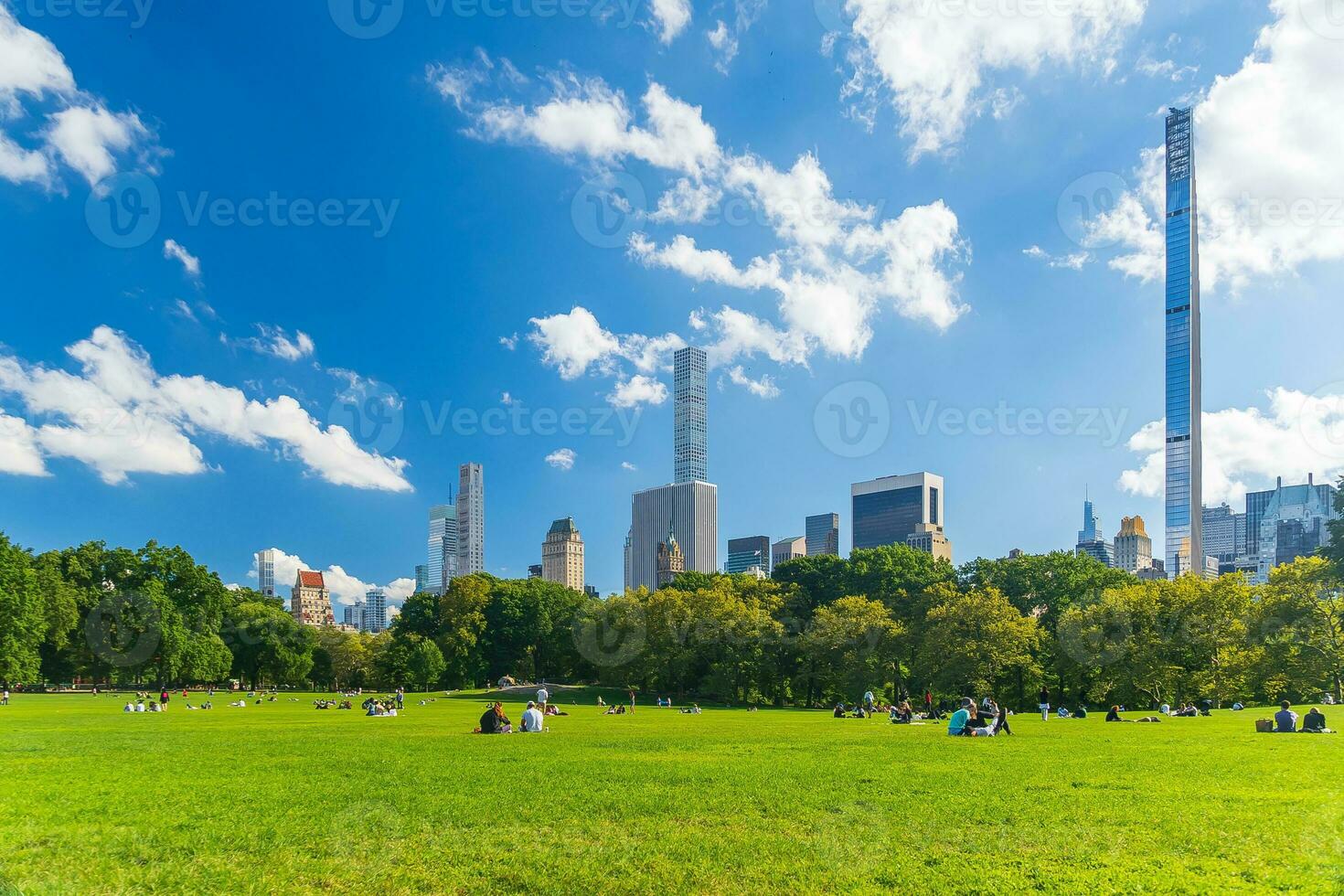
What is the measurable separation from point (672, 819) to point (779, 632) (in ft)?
195

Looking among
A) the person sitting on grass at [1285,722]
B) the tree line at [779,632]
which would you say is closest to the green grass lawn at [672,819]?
the person sitting on grass at [1285,722]

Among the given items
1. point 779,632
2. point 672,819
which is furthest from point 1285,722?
point 779,632

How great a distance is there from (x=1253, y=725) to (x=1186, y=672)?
23.7m

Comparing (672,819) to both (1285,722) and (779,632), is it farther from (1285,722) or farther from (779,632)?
(779,632)

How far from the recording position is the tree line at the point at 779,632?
5281cm

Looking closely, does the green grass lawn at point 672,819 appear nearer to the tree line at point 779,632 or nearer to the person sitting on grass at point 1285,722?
the person sitting on grass at point 1285,722

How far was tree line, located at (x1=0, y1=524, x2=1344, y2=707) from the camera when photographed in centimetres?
5281

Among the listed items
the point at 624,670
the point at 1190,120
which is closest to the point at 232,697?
the point at 624,670

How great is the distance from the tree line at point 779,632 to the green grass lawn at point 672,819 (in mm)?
35853

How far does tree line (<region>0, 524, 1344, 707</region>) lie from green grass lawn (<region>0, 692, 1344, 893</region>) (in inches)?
1412

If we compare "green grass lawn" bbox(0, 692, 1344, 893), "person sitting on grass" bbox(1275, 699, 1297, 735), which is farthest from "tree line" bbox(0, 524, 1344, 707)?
"green grass lawn" bbox(0, 692, 1344, 893)

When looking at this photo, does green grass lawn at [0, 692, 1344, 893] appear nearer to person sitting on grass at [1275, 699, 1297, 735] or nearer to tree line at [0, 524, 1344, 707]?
person sitting on grass at [1275, 699, 1297, 735]

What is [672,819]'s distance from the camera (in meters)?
12.1

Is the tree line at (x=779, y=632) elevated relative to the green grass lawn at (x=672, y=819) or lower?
lower
